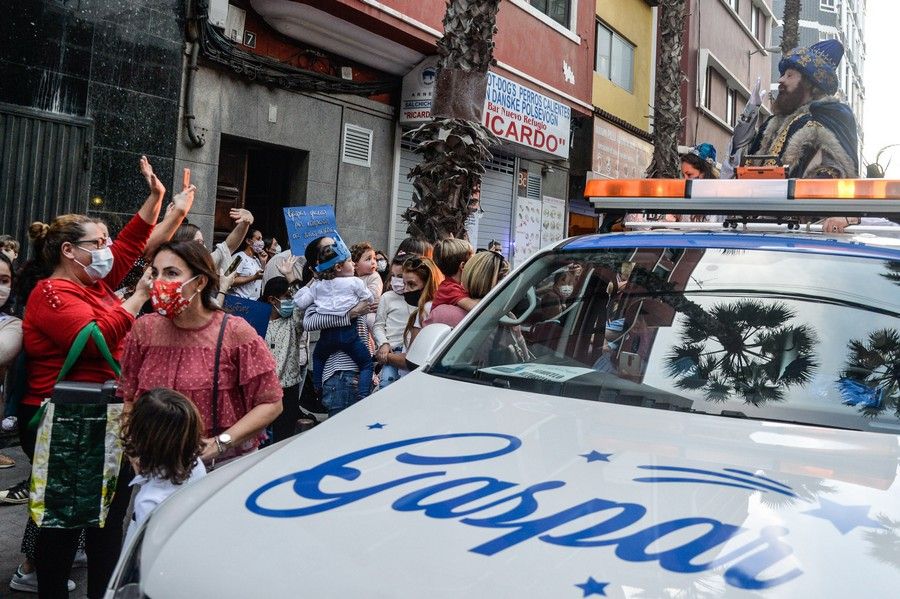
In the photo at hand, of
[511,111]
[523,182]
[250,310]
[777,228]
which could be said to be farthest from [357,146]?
[777,228]

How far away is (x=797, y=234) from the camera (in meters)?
3.59

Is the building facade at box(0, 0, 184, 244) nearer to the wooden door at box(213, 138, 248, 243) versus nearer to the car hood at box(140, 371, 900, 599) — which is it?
the wooden door at box(213, 138, 248, 243)

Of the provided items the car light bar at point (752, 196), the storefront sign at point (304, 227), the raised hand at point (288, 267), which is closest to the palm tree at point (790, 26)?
the raised hand at point (288, 267)

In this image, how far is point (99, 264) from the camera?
399cm

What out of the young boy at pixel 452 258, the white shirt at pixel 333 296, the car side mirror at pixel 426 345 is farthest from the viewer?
the white shirt at pixel 333 296

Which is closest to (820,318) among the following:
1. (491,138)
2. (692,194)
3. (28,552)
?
(692,194)

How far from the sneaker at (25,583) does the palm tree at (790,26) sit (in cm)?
2045

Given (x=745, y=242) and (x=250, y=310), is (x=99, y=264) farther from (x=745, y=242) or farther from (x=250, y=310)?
(x=745, y=242)

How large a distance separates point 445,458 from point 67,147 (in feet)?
26.5

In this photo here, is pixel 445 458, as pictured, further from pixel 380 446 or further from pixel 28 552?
pixel 28 552

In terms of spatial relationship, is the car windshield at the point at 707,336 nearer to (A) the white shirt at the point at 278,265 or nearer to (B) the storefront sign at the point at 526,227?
(A) the white shirt at the point at 278,265

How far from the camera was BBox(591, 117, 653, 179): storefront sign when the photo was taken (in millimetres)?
19281

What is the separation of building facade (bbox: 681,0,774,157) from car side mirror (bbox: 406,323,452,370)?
64.6 ft

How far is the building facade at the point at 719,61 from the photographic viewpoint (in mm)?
24531
